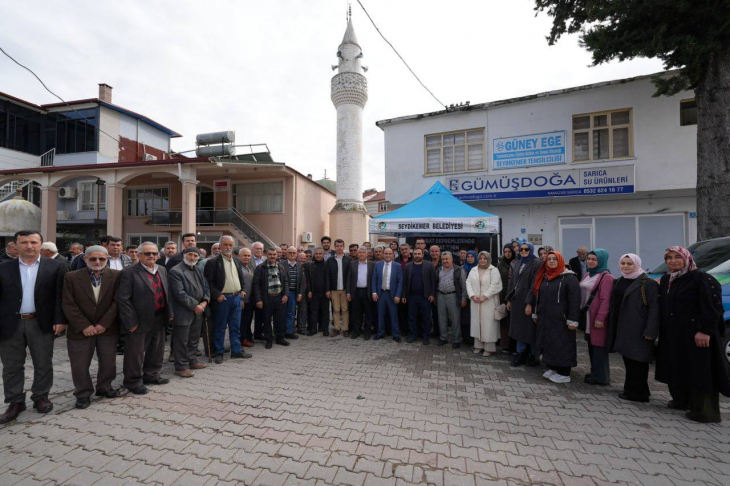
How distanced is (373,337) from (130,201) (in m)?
18.7

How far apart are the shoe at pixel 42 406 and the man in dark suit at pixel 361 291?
14.9 ft

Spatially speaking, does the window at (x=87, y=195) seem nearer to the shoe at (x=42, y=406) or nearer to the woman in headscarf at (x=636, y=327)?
the shoe at (x=42, y=406)

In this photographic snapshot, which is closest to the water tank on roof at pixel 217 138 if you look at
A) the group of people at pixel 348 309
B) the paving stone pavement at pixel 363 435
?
the group of people at pixel 348 309

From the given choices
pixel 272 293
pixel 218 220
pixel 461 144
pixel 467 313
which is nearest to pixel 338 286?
pixel 272 293

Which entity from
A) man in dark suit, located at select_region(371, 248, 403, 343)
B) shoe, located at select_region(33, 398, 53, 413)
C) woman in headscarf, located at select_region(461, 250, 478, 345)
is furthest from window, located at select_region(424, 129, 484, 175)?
shoe, located at select_region(33, 398, 53, 413)

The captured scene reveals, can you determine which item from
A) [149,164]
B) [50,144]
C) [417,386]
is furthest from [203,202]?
[417,386]

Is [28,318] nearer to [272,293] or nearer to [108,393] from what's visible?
[108,393]

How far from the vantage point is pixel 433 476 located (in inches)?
103

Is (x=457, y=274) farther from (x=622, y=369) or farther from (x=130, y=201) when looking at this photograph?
(x=130, y=201)

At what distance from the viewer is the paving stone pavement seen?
2660 mm

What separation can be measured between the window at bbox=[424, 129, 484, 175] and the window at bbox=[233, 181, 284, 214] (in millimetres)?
8339

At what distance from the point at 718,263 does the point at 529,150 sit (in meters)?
7.83

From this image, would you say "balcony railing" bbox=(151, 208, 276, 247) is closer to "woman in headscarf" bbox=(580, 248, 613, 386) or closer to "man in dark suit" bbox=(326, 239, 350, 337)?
"man in dark suit" bbox=(326, 239, 350, 337)

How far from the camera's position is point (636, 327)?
4098mm
